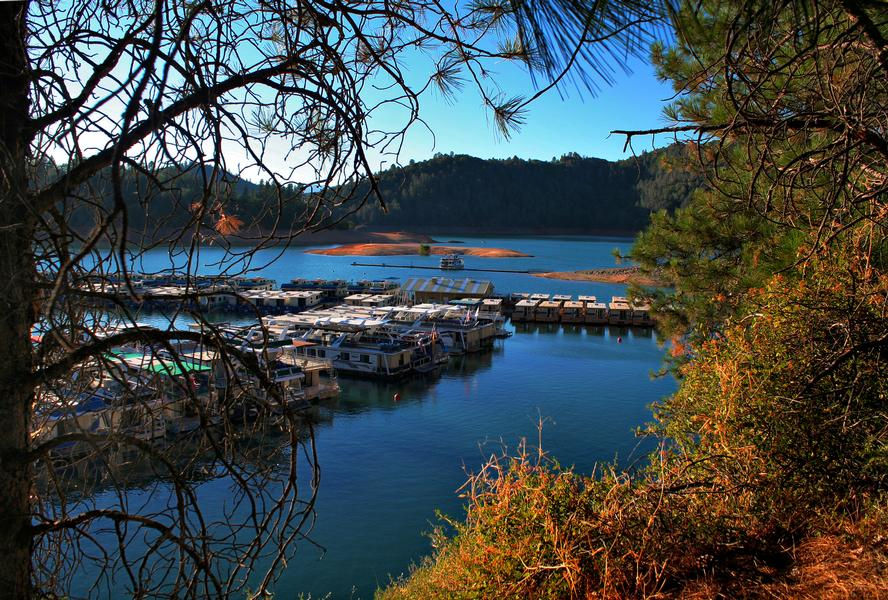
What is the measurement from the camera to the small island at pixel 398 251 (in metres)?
60.3

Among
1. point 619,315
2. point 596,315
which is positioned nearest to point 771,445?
point 619,315

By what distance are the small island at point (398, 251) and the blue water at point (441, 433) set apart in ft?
122

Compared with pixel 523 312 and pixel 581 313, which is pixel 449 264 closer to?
pixel 523 312

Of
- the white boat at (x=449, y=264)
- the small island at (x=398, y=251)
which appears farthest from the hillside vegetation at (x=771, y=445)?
the small island at (x=398, y=251)

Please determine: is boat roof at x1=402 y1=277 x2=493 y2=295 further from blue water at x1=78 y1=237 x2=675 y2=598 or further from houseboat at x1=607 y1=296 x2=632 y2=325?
blue water at x1=78 y1=237 x2=675 y2=598

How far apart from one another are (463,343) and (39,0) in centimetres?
2012

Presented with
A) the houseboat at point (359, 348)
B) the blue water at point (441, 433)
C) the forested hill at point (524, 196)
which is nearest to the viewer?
the blue water at point (441, 433)

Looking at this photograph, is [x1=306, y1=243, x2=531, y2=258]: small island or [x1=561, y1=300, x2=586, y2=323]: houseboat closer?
[x1=561, y1=300, x2=586, y2=323]: houseboat

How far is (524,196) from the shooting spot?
9456cm

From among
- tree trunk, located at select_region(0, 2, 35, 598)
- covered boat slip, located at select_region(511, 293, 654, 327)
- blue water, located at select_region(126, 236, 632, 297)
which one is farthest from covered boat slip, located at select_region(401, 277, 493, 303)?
tree trunk, located at select_region(0, 2, 35, 598)

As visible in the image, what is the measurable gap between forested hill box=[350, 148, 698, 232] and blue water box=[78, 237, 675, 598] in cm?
6588

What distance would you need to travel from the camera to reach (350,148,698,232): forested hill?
87938mm

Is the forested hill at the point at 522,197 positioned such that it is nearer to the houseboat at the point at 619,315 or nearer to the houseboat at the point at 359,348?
the houseboat at the point at 619,315

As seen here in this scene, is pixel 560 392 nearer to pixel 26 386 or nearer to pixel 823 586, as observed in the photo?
pixel 823 586
